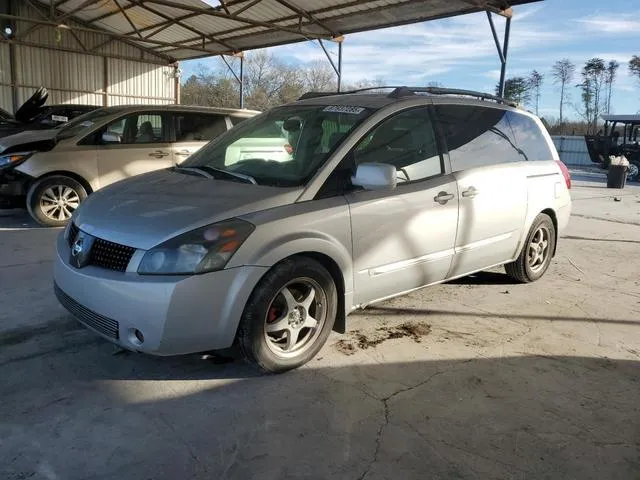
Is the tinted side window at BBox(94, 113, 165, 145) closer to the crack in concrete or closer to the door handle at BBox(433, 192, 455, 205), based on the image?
the door handle at BBox(433, 192, 455, 205)

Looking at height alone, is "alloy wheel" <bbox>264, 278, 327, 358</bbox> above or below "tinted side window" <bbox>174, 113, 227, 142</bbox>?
below

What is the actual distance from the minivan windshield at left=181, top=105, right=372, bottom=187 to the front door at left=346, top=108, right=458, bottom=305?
250mm

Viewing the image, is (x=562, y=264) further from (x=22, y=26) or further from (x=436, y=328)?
(x=22, y=26)

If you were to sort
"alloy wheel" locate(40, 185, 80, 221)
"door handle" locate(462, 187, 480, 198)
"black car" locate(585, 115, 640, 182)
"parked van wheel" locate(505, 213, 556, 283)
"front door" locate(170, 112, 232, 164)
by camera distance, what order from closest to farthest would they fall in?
"door handle" locate(462, 187, 480, 198), "parked van wheel" locate(505, 213, 556, 283), "alloy wheel" locate(40, 185, 80, 221), "front door" locate(170, 112, 232, 164), "black car" locate(585, 115, 640, 182)

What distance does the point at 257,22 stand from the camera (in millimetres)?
14961

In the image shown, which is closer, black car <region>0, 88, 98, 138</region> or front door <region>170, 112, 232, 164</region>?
front door <region>170, 112, 232, 164</region>

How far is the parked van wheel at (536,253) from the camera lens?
548cm

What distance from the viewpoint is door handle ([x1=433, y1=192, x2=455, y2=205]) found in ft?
13.8

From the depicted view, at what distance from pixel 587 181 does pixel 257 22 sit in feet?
41.1

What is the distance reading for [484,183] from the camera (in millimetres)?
4641

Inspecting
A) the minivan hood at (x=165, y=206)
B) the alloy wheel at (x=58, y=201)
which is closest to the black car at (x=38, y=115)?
the alloy wheel at (x=58, y=201)

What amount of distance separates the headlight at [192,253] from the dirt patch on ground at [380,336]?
130 centimetres

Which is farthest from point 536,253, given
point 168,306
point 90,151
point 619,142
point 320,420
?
point 619,142

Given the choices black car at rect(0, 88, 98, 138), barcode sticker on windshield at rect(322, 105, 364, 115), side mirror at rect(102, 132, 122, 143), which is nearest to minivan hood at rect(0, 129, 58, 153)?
side mirror at rect(102, 132, 122, 143)
